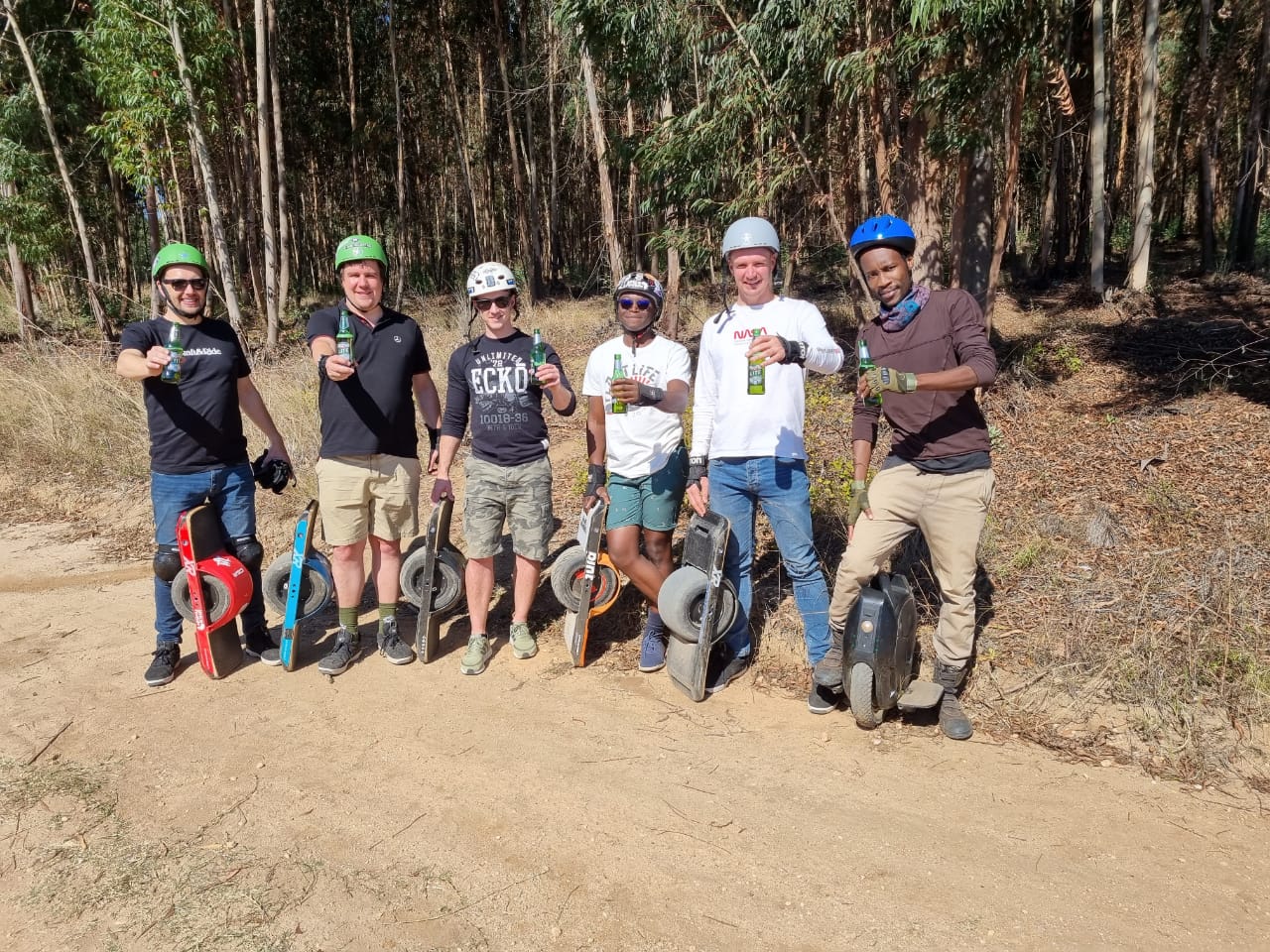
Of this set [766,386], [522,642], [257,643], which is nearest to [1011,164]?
[766,386]

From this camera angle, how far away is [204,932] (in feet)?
8.86

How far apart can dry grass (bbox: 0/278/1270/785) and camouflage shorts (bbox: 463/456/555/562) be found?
906 millimetres

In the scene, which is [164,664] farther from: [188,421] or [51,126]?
[51,126]

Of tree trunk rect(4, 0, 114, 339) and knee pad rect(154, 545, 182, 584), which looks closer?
knee pad rect(154, 545, 182, 584)

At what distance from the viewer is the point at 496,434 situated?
458cm

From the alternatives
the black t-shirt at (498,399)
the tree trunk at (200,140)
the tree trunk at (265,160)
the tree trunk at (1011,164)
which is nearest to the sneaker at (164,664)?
the black t-shirt at (498,399)

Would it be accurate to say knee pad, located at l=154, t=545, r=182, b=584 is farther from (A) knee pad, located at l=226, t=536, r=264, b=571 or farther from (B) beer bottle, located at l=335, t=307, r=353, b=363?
(B) beer bottle, located at l=335, t=307, r=353, b=363

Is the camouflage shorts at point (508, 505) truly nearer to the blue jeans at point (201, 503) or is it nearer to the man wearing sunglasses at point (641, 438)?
the man wearing sunglasses at point (641, 438)

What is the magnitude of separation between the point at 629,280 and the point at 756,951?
3.03m

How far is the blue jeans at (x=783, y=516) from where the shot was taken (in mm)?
4066

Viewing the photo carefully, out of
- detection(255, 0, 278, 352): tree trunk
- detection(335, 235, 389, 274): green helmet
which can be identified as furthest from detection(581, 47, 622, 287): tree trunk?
detection(335, 235, 389, 274): green helmet

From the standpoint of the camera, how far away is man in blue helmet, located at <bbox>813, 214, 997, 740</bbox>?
11.7ft

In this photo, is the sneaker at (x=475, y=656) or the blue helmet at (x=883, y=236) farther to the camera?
the sneaker at (x=475, y=656)

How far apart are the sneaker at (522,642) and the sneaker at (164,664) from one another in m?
1.98
